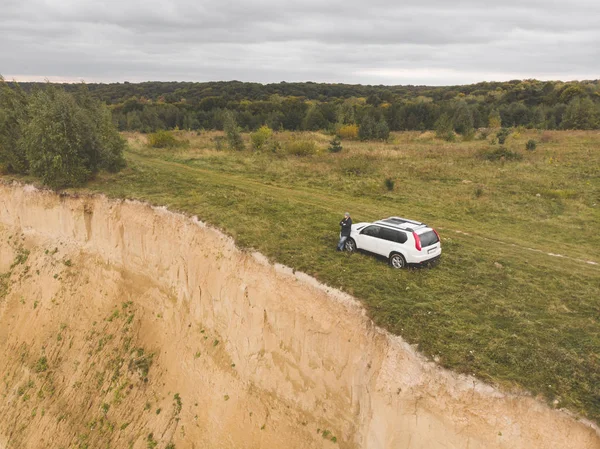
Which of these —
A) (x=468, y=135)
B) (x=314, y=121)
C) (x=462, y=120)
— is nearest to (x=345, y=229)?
(x=468, y=135)

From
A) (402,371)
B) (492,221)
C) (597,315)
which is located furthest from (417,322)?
(492,221)

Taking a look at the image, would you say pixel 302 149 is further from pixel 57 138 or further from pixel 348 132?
pixel 57 138

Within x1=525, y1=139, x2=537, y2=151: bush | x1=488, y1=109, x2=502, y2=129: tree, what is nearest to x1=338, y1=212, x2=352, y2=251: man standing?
x1=525, y1=139, x2=537, y2=151: bush

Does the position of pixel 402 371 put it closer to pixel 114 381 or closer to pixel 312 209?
pixel 312 209

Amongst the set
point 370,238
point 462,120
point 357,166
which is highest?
point 462,120

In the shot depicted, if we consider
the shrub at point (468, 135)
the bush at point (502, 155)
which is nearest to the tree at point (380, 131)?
the shrub at point (468, 135)

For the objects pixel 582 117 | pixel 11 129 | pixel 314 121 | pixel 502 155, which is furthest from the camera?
pixel 314 121

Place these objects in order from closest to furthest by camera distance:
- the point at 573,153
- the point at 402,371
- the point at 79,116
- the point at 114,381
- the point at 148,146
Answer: the point at 402,371
the point at 114,381
the point at 79,116
the point at 573,153
the point at 148,146

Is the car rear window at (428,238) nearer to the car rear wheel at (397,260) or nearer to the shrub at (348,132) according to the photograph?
the car rear wheel at (397,260)
